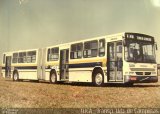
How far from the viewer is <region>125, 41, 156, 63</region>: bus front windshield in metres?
8.35

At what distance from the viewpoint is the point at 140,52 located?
8.45 meters

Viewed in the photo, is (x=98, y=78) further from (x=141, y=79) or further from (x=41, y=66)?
(x=41, y=66)

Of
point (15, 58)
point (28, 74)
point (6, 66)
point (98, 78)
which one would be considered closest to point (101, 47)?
point (98, 78)

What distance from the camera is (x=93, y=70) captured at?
8930 millimetres

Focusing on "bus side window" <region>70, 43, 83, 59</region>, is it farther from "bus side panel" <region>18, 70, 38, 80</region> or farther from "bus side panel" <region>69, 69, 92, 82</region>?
"bus side panel" <region>18, 70, 38, 80</region>

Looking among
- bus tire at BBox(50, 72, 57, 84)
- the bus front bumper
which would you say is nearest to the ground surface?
the bus front bumper

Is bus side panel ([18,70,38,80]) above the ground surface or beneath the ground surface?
above

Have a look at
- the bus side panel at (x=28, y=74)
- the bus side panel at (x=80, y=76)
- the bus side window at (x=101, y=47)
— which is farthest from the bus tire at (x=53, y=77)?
the bus side window at (x=101, y=47)

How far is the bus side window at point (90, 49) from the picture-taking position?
8.86m

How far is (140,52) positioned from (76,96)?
4.98 feet

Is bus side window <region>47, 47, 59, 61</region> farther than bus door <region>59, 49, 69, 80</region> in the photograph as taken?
Yes

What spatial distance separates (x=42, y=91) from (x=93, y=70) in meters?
1.14

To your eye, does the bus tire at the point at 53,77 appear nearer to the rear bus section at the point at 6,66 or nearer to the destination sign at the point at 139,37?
the rear bus section at the point at 6,66

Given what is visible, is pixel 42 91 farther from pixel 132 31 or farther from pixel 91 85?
pixel 132 31
